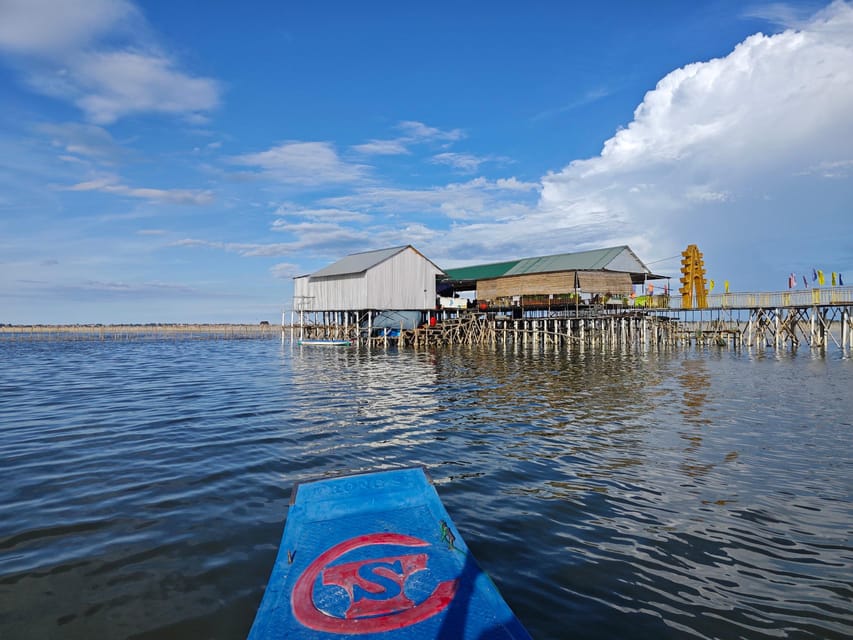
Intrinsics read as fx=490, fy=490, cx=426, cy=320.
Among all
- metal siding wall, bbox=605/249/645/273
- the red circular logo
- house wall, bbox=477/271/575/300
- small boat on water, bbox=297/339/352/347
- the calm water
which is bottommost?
the calm water

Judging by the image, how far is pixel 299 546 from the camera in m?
5.56

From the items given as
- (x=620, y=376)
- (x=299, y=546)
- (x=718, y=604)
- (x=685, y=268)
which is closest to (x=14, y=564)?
(x=299, y=546)

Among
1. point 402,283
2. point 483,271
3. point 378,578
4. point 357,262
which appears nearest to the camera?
point 378,578

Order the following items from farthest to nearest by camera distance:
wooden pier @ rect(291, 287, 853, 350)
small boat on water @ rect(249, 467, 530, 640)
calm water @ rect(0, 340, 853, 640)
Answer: wooden pier @ rect(291, 287, 853, 350) < calm water @ rect(0, 340, 853, 640) < small boat on water @ rect(249, 467, 530, 640)

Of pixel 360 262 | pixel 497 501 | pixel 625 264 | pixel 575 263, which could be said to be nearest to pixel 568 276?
pixel 575 263

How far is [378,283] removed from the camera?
45750 mm

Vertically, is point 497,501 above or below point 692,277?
below

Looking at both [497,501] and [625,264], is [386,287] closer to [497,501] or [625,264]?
[625,264]

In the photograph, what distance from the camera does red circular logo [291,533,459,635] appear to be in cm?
424

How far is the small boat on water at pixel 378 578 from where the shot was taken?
4.16 meters

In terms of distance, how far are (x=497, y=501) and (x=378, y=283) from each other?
38.5m

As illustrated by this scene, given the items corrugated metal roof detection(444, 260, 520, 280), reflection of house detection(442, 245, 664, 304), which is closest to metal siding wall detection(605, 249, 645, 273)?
reflection of house detection(442, 245, 664, 304)

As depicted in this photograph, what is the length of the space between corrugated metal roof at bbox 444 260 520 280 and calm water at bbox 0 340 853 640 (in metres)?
34.1

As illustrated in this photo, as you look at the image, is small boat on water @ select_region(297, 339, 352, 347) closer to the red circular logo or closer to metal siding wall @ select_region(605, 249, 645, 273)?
metal siding wall @ select_region(605, 249, 645, 273)
